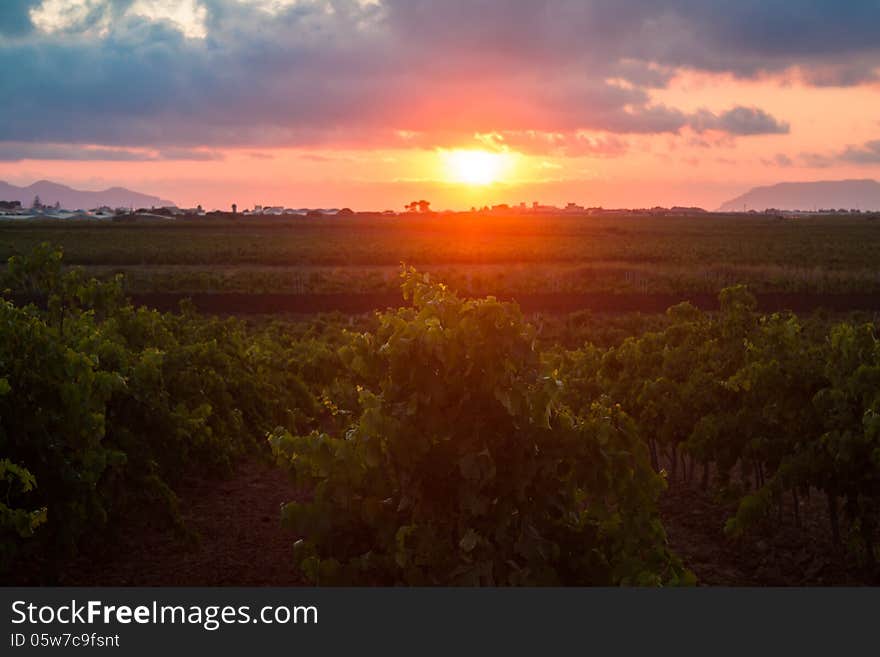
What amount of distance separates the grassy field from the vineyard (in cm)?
1864

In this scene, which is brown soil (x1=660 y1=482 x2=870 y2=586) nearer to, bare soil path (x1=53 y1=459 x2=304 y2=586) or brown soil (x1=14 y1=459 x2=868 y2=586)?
brown soil (x1=14 y1=459 x2=868 y2=586)

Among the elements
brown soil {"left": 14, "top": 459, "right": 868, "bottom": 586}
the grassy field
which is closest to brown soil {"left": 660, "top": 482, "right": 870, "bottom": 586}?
brown soil {"left": 14, "top": 459, "right": 868, "bottom": 586}

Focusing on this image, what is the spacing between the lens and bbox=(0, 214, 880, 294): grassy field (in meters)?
43.4

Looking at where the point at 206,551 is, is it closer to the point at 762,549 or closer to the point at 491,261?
the point at 762,549

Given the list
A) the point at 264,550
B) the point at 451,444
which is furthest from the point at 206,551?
the point at 451,444

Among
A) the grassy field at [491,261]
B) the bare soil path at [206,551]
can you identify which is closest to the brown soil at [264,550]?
the bare soil path at [206,551]

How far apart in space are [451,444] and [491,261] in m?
59.8

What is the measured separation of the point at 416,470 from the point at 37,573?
17.6ft

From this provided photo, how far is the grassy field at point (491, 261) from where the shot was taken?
4341 centimetres

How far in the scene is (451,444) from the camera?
19.4ft

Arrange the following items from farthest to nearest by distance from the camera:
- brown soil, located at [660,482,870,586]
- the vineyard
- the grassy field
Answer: the grassy field < brown soil, located at [660,482,870,586] < the vineyard

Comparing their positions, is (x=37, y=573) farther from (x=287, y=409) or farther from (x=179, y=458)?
(x=287, y=409)

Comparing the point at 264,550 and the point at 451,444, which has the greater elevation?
the point at 451,444

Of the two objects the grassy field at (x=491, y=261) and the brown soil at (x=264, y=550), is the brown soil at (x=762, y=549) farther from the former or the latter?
the grassy field at (x=491, y=261)
